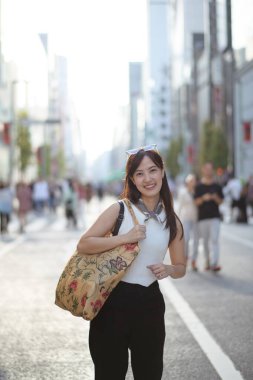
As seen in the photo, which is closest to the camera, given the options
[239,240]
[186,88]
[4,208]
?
[239,240]

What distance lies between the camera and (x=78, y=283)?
3617mm

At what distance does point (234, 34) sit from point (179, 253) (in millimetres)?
51590

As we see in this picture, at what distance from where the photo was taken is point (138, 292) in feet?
12.0

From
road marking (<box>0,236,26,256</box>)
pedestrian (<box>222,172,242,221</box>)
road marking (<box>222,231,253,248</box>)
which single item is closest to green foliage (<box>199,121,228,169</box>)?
pedestrian (<box>222,172,242,221</box>)

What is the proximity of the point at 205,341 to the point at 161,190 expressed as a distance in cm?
329

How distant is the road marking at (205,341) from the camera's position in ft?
18.7

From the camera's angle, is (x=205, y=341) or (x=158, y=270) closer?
(x=158, y=270)

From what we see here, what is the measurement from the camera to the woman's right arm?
3.65 m

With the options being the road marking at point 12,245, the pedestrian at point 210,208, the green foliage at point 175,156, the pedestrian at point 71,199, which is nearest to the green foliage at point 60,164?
the green foliage at point 175,156

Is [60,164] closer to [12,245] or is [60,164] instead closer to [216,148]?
[216,148]

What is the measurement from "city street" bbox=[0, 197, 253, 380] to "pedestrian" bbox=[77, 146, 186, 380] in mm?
1957

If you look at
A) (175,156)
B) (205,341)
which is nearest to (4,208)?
(205,341)

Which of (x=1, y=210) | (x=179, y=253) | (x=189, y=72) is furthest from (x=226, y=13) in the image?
(x=189, y=72)

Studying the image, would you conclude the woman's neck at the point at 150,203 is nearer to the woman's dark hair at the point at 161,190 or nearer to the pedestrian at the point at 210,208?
the woman's dark hair at the point at 161,190
